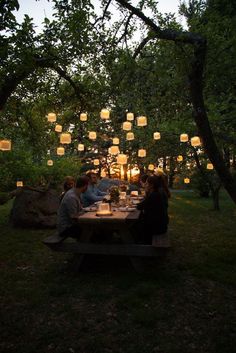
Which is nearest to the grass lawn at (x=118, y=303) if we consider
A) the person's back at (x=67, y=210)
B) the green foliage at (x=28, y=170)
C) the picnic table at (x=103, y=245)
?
the picnic table at (x=103, y=245)

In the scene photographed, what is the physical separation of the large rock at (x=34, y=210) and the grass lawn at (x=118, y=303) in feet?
7.39

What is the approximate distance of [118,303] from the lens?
419 cm

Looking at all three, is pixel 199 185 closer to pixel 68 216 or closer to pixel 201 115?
pixel 201 115

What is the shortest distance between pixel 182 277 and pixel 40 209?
227 inches

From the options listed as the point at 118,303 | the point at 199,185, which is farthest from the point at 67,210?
the point at 199,185

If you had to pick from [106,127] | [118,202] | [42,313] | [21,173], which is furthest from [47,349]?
[106,127]

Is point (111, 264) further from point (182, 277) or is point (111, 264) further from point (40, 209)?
point (40, 209)

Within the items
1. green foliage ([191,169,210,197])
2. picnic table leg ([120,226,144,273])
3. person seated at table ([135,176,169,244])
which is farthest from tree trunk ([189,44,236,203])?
green foliage ([191,169,210,197])

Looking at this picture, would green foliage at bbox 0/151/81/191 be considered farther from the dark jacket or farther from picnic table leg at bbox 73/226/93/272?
the dark jacket

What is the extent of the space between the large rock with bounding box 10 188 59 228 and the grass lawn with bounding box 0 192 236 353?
2251mm

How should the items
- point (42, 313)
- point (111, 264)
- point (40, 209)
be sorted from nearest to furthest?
point (42, 313) → point (111, 264) → point (40, 209)

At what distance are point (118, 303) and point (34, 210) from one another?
5902 millimetres

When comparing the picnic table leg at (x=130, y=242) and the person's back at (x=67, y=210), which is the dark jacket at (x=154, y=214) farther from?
the person's back at (x=67, y=210)

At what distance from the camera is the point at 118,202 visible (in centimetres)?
782
